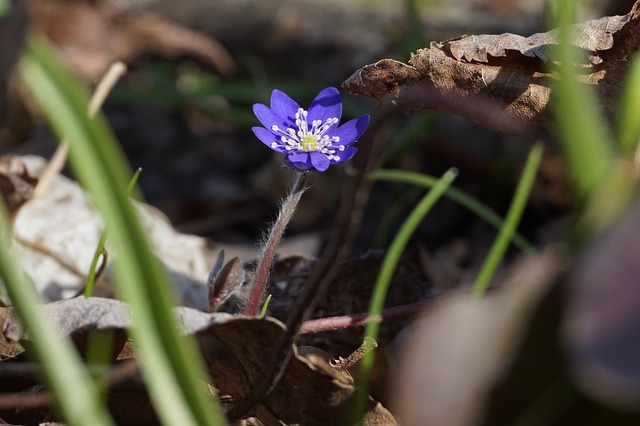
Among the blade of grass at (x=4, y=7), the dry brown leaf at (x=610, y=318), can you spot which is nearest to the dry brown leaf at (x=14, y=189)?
the blade of grass at (x=4, y=7)

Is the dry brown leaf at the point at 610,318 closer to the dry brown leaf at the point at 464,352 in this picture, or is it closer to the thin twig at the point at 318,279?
the dry brown leaf at the point at 464,352

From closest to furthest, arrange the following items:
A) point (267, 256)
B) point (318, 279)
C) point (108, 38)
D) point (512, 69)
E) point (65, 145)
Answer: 1. point (318, 279)
2. point (267, 256)
3. point (512, 69)
4. point (65, 145)
5. point (108, 38)

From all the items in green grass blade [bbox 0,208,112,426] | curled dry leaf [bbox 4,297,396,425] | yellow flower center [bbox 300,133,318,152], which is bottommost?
curled dry leaf [bbox 4,297,396,425]

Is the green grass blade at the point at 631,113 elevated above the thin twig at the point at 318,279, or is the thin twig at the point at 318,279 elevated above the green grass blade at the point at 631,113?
the green grass blade at the point at 631,113

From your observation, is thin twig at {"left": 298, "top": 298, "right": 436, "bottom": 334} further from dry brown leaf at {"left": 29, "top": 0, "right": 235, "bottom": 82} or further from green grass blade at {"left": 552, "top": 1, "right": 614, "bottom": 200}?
dry brown leaf at {"left": 29, "top": 0, "right": 235, "bottom": 82}

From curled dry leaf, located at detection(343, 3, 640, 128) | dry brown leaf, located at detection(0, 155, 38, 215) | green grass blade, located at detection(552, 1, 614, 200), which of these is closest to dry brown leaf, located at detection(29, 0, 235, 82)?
dry brown leaf, located at detection(0, 155, 38, 215)

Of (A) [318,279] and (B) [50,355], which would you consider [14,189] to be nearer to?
(A) [318,279]

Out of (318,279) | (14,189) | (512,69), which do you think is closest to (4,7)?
(318,279)
